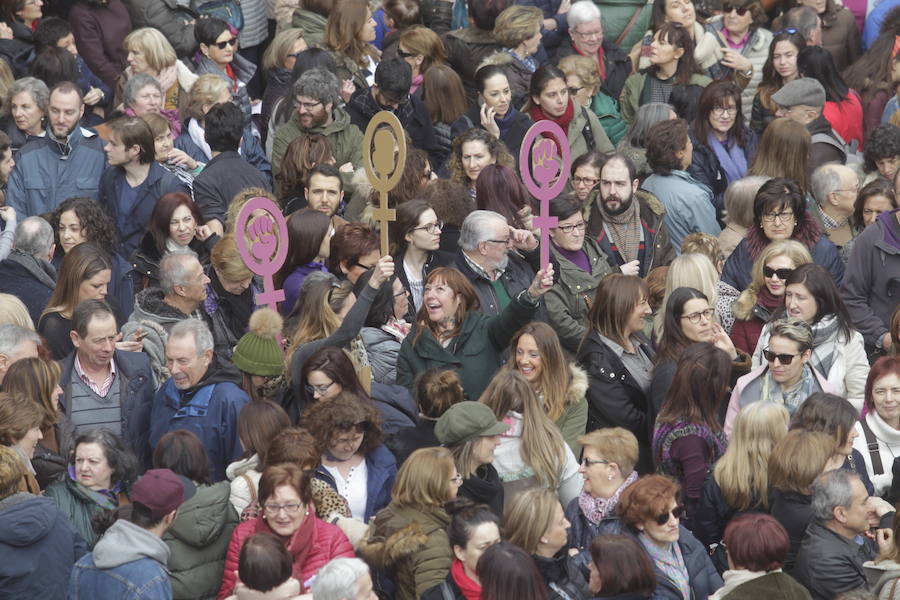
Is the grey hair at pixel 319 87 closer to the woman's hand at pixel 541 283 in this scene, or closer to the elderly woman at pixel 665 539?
the woman's hand at pixel 541 283

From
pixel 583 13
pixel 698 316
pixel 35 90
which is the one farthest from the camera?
pixel 583 13

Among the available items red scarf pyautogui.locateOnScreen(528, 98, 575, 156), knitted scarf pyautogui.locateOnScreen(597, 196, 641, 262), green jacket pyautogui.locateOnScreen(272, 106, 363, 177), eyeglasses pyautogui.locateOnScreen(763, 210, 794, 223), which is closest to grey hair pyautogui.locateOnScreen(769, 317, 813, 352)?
eyeglasses pyautogui.locateOnScreen(763, 210, 794, 223)

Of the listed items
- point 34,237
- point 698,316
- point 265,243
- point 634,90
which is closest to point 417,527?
point 265,243

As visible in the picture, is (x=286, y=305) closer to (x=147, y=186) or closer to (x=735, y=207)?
(x=147, y=186)

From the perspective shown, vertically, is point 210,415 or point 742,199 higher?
point 210,415

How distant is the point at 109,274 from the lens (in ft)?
33.7

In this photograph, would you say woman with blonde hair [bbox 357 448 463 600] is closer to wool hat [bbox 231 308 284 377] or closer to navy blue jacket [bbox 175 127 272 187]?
wool hat [bbox 231 308 284 377]

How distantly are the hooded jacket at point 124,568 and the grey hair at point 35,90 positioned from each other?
525 cm

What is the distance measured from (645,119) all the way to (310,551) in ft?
19.6

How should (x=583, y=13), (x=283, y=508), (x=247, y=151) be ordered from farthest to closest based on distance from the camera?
(x=583, y=13) → (x=247, y=151) → (x=283, y=508)

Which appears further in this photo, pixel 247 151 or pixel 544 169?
pixel 247 151

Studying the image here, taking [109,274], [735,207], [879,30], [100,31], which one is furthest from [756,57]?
[109,274]

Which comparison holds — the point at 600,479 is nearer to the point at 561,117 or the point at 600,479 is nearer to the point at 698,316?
the point at 698,316

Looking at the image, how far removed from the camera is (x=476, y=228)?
1046 cm
